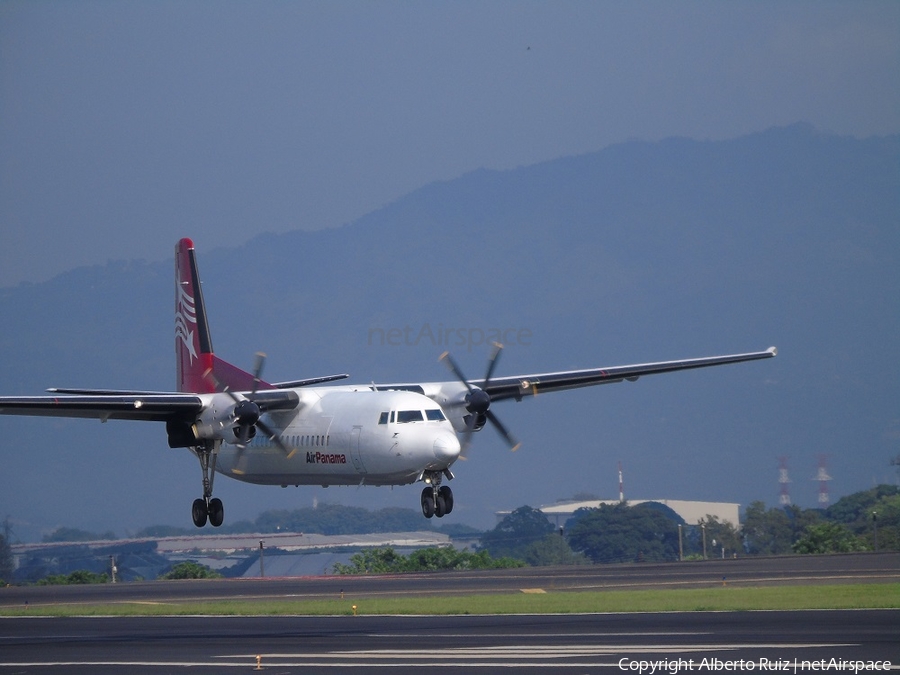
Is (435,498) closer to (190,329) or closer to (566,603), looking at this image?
(566,603)

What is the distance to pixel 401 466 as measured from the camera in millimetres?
31984

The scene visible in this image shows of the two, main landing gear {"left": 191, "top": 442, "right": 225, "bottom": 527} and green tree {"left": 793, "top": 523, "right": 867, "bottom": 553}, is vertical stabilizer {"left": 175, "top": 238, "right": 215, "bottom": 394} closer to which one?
main landing gear {"left": 191, "top": 442, "right": 225, "bottom": 527}

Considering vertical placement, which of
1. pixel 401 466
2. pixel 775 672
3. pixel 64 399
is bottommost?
pixel 775 672

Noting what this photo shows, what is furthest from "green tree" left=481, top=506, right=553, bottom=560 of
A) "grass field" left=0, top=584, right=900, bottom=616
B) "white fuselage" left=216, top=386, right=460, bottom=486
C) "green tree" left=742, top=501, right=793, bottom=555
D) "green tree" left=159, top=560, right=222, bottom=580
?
"white fuselage" left=216, top=386, right=460, bottom=486

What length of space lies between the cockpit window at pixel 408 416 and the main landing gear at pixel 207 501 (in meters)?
6.52

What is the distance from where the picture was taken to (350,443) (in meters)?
33.2

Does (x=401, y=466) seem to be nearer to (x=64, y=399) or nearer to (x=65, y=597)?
(x=64, y=399)

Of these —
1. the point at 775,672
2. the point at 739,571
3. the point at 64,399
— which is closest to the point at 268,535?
the point at 739,571

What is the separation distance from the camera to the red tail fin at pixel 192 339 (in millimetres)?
39469

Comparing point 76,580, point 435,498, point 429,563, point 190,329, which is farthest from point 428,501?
point 76,580

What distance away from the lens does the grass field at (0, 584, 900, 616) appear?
32.6 m

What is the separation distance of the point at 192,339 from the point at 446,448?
41.3 ft

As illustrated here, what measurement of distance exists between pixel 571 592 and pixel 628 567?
44.6ft

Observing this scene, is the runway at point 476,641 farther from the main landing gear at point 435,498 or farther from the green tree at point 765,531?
the green tree at point 765,531
